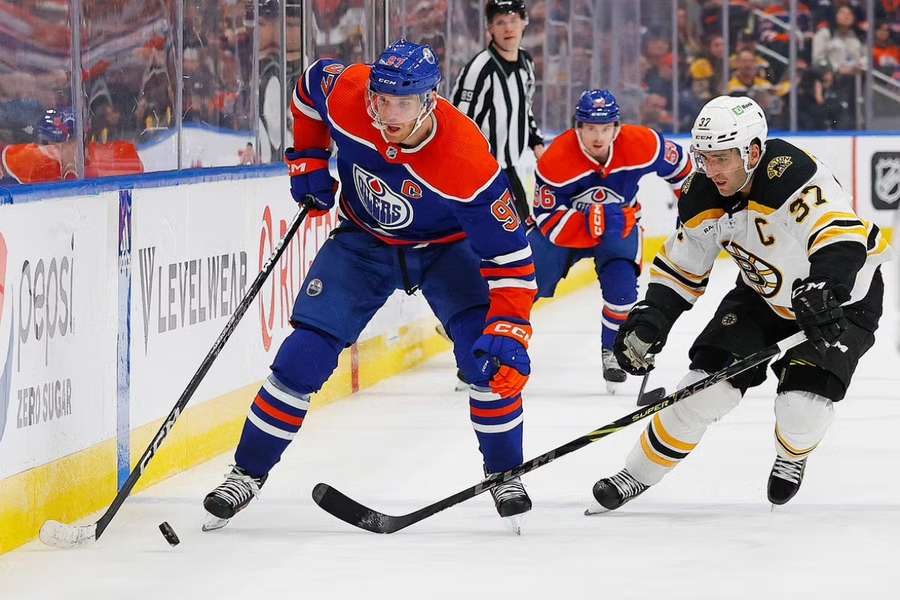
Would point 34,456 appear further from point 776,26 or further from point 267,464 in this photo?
point 776,26

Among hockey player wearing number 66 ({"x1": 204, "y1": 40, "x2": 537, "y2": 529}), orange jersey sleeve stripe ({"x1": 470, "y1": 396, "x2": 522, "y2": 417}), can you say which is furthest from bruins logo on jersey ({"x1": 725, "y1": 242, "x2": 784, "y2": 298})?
orange jersey sleeve stripe ({"x1": 470, "y1": 396, "x2": 522, "y2": 417})

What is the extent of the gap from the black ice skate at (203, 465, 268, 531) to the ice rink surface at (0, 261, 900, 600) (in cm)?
5

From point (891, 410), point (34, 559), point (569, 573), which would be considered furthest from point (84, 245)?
point (891, 410)

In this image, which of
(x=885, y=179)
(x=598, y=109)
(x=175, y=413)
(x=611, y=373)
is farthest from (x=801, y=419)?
(x=885, y=179)

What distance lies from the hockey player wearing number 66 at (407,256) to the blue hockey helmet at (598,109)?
7.89 feet

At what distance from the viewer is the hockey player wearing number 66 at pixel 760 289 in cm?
390

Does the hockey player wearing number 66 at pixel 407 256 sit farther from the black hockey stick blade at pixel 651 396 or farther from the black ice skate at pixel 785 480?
the black hockey stick blade at pixel 651 396

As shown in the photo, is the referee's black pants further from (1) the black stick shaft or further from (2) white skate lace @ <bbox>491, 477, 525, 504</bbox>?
(2) white skate lace @ <bbox>491, 477, 525, 504</bbox>

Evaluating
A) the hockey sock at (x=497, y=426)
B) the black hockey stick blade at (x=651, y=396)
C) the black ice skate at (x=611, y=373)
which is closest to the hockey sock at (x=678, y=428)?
the hockey sock at (x=497, y=426)

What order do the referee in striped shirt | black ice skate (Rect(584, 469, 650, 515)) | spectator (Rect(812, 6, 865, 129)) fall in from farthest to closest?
spectator (Rect(812, 6, 865, 129)) < the referee in striped shirt < black ice skate (Rect(584, 469, 650, 515))

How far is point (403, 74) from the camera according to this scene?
3811mm

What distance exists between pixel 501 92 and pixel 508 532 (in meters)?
3.43

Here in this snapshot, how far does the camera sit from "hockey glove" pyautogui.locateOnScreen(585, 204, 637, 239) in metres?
6.57

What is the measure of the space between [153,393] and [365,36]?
3181 millimetres
